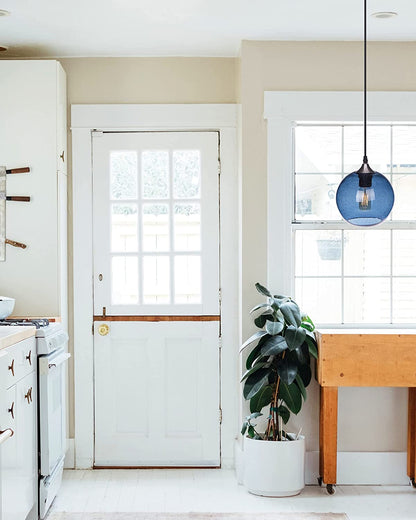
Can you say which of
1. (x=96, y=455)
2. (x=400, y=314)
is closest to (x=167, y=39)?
(x=400, y=314)

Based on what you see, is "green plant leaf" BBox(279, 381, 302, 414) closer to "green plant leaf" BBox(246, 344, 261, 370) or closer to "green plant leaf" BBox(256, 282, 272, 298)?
"green plant leaf" BBox(246, 344, 261, 370)

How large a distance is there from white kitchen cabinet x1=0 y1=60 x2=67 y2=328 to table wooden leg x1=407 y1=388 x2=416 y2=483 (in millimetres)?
2170

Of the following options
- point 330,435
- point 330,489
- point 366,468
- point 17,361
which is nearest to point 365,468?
point 366,468

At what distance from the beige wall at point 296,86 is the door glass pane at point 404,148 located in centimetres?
26

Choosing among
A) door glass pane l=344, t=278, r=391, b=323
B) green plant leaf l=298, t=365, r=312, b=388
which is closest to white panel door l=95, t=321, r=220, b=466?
green plant leaf l=298, t=365, r=312, b=388

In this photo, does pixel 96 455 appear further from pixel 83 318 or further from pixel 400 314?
pixel 400 314

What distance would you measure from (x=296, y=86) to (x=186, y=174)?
35.5 inches

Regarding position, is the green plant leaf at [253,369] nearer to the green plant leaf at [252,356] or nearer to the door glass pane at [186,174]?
the green plant leaf at [252,356]

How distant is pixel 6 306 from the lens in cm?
426

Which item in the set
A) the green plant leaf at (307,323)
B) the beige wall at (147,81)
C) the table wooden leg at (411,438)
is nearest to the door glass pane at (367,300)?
the green plant leaf at (307,323)

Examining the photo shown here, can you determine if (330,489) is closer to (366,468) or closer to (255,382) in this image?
(366,468)

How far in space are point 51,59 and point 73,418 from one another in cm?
231

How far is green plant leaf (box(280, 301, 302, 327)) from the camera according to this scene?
4.23 meters

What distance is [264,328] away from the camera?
4.53 m
